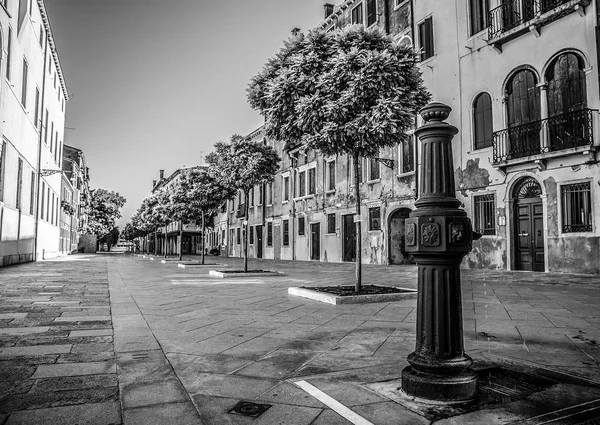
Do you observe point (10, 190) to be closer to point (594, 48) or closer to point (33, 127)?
point (33, 127)

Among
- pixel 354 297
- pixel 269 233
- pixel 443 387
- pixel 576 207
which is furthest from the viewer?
pixel 269 233

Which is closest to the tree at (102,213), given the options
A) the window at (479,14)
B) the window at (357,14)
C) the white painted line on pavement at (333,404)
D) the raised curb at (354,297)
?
the window at (357,14)

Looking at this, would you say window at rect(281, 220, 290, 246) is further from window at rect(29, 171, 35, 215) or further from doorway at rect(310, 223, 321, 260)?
window at rect(29, 171, 35, 215)

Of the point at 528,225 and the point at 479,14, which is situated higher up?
the point at 479,14

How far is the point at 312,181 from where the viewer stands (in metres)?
30.1

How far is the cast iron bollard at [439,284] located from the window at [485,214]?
51.5 ft

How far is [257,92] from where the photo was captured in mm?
9977

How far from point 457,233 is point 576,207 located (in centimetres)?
1431

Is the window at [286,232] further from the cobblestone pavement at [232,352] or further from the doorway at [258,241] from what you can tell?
the cobblestone pavement at [232,352]

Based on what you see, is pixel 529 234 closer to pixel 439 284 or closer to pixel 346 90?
pixel 346 90

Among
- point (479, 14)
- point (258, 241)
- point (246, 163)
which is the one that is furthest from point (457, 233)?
point (258, 241)

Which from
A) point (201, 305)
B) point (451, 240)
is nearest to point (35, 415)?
point (451, 240)

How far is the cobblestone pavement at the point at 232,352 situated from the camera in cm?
269

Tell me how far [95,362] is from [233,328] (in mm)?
1837
